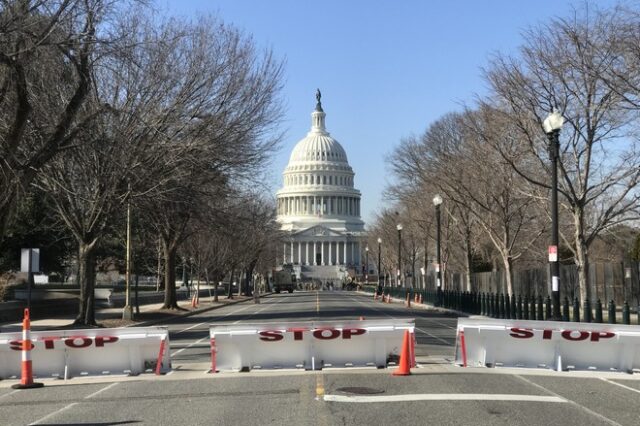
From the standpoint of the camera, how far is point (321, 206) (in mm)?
178500

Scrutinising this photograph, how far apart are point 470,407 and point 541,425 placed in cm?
125

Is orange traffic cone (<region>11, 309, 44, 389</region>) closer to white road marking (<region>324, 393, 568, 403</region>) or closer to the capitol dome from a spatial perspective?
white road marking (<region>324, 393, 568, 403</region>)

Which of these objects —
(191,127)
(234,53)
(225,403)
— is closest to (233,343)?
(225,403)

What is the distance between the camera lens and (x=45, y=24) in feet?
55.1

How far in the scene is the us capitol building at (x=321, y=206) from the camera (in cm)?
17250

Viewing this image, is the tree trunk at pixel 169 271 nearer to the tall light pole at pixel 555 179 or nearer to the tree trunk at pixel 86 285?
the tree trunk at pixel 86 285

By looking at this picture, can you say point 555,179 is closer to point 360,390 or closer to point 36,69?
point 360,390

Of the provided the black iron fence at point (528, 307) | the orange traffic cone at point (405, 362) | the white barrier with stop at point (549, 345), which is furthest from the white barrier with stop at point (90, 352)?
the black iron fence at point (528, 307)

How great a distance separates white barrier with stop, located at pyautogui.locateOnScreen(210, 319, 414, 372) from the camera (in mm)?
14188

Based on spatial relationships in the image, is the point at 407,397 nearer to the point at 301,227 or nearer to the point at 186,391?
the point at 186,391

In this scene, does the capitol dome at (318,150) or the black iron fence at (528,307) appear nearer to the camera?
the black iron fence at (528,307)

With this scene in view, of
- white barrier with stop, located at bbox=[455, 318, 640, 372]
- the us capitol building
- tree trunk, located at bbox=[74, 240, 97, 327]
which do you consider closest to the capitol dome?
the us capitol building

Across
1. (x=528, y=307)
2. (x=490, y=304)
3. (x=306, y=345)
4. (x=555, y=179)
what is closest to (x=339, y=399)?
(x=306, y=345)

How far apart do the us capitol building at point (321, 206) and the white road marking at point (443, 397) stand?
15728 cm
